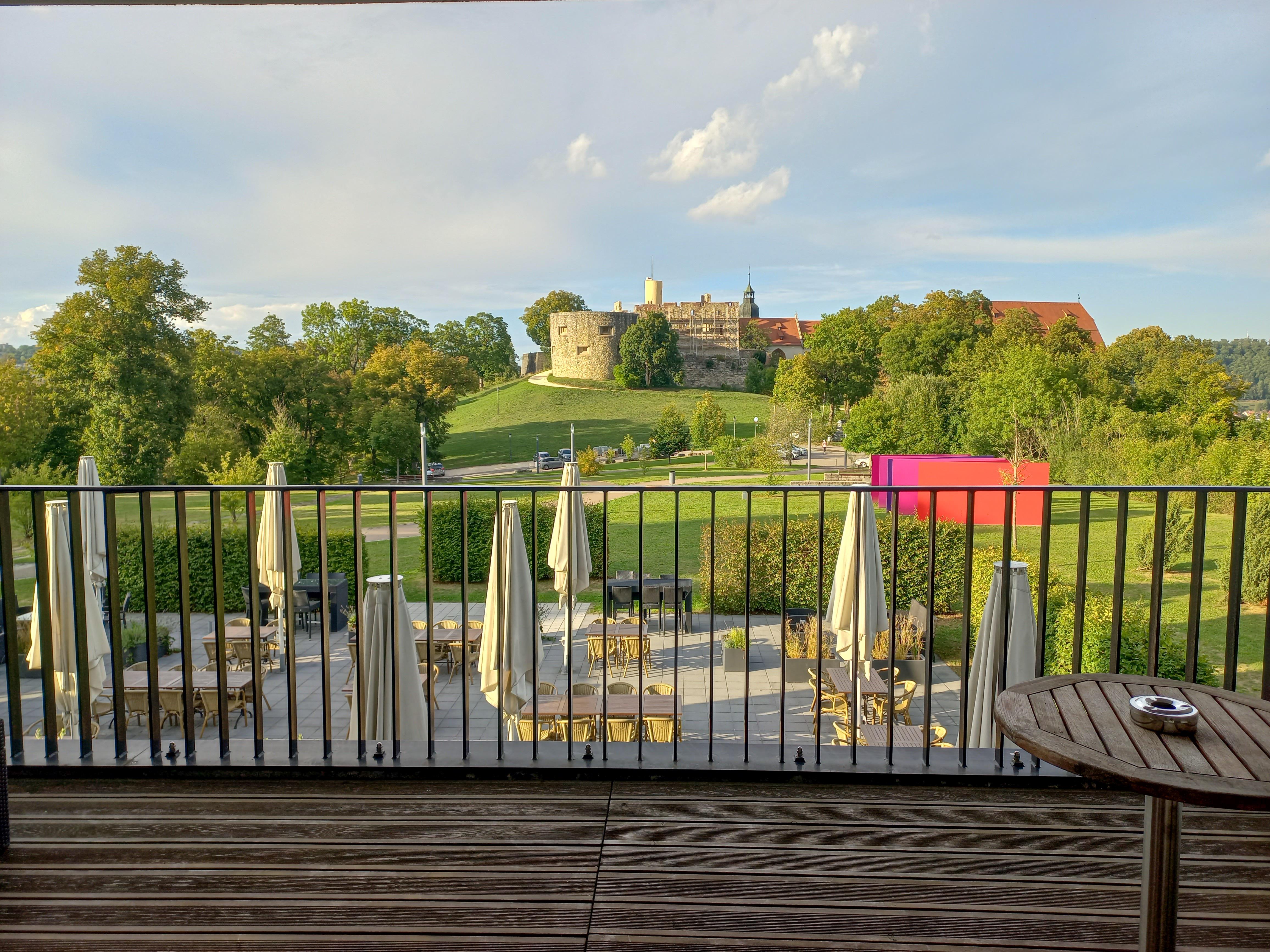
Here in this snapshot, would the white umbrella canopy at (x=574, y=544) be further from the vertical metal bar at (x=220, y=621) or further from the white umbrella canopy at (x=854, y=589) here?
the vertical metal bar at (x=220, y=621)

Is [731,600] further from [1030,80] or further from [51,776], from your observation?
[1030,80]

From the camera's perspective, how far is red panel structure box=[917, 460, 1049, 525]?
17.5 meters

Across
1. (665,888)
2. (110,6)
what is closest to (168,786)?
(665,888)

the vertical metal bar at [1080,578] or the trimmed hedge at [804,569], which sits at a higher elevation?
the vertical metal bar at [1080,578]

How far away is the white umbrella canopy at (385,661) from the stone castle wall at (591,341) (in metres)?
55.1

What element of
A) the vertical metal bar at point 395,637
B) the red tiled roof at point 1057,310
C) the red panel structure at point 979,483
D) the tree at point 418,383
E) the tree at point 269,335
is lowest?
the red panel structure at point 979,483

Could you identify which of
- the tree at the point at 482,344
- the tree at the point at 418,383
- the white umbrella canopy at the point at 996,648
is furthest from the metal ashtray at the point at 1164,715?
the tree at the point at 482,344

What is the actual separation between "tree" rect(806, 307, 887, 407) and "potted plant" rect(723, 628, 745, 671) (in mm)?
40031

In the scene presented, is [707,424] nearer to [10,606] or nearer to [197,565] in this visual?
[197,565]

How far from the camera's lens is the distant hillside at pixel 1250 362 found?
44.7m

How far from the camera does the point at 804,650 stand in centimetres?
933

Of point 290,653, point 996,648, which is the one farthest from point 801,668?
point 290,653

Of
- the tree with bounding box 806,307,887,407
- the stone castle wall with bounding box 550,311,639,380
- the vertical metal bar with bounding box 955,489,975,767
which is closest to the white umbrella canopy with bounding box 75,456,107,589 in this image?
the vertical metal bar with bounding box 955,489,975,767

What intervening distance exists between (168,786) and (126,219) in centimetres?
6168
